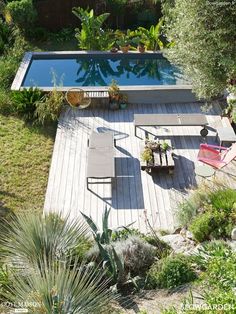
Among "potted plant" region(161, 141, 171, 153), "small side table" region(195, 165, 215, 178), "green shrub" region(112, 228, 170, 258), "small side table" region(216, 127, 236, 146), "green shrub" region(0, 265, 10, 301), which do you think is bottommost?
"green shrub" region(0, 265, 10, 301)

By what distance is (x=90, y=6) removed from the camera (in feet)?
60.6

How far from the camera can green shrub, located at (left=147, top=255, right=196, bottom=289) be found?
5816 millimetres

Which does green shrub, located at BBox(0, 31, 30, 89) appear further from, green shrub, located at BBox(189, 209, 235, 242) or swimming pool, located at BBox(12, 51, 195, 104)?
green shrub, located at BBox(189, 209, 235, 242)

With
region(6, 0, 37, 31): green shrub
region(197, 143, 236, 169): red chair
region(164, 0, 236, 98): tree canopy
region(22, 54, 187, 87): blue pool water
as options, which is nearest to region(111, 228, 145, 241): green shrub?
region(197, 143, 236, 169): red chair

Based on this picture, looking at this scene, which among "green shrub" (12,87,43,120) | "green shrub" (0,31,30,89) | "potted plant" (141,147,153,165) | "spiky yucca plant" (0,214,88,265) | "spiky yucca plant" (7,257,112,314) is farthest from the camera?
"green shrub" (0,31,30,89)

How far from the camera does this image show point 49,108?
456 inches

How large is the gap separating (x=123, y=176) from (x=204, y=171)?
6.08ft

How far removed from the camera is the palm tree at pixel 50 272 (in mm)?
4160

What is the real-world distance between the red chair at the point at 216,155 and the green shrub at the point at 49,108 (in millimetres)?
4278

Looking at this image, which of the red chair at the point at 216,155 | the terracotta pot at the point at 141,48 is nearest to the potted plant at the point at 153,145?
the red chair at the point at 216,155

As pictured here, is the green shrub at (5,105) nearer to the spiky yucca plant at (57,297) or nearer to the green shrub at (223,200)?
the green shrub at (223,200)

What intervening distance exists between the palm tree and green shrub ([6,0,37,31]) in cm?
1273

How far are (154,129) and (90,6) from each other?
9611 millimetres

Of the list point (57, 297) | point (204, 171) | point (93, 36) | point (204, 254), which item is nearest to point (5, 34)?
point (93, 36)
